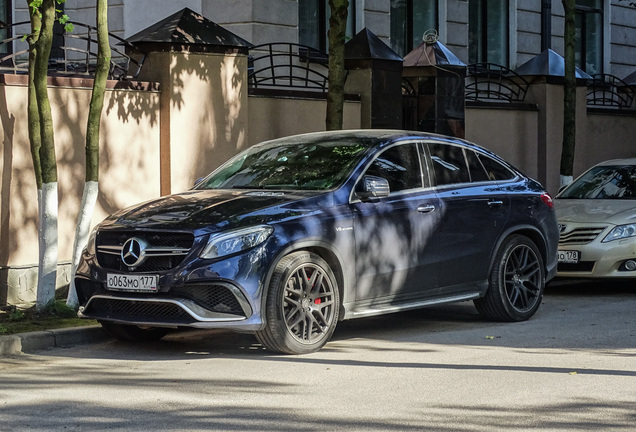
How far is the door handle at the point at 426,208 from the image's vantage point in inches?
376

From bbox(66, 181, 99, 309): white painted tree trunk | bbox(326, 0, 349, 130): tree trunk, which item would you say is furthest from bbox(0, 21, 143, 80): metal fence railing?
bbox(326, 0, 349, 130): tree trunk

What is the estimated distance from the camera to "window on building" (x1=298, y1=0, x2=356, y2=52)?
20109 millimetres

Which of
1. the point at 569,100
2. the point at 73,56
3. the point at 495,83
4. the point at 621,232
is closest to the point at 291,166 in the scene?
the point at 621,232

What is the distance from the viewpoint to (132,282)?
8.44 meters

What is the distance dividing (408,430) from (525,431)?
61 centimetres

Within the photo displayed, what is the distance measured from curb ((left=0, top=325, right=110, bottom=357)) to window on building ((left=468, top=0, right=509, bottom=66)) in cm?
1524

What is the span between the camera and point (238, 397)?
6.97m

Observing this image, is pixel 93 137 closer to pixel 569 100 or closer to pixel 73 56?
pixel 73 56

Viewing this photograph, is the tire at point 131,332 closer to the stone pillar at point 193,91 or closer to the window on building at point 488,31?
the stone pillar at point 193,91

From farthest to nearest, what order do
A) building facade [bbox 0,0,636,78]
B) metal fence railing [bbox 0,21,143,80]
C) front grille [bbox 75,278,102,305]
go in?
building facade [bbox 0,0,636,78] < metal fence railing [bbox 0,21,143,80] < front grille [bbox 75,278,102,305]

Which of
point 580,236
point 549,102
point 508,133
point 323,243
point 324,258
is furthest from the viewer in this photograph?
point 549,102

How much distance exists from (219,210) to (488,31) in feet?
53.4

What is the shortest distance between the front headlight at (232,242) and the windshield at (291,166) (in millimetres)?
979

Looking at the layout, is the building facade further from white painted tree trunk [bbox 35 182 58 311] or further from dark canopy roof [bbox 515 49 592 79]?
white painted tree trunk [bbox 35 182 58 311]
